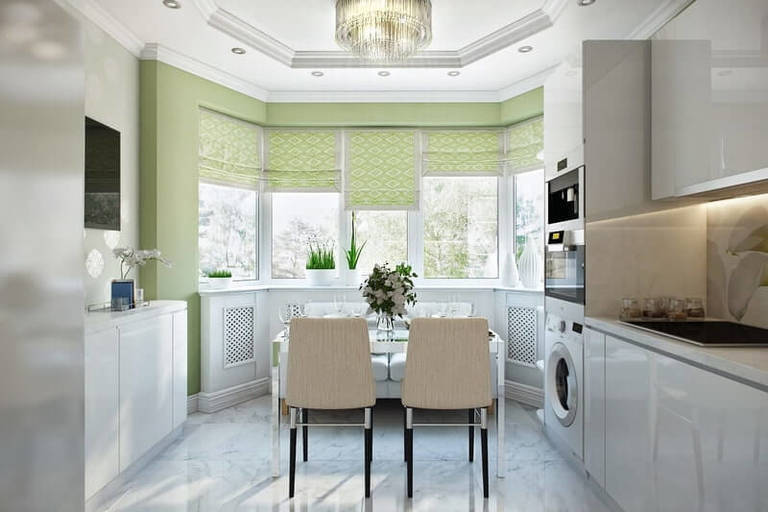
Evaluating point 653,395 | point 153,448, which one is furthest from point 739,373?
point 153,448

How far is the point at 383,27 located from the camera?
274cm

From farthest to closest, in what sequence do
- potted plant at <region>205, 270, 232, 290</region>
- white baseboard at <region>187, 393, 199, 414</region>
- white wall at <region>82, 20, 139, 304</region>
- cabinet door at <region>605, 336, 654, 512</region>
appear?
potted plant at <region>205, 270, 232, 290</region> < white baseboard at <region>187, 393, 199, 414</region> < white wall at <region>82, 20, 139, 304</region> < cabinet door at <region>605, 336, 654, 512</region>

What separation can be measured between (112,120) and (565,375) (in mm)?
3360

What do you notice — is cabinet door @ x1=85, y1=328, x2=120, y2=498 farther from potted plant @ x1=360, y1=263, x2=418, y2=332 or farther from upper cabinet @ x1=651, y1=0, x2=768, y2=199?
upper cabinet @ x1=651, y1=0, x2=768, y2=199

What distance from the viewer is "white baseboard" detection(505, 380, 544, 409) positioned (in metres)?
3.96

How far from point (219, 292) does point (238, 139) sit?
1.42 meters

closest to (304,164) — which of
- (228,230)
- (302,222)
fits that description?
(302,222)

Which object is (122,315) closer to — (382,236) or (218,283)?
(218,283)

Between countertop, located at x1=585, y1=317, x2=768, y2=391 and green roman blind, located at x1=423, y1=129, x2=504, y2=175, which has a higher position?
green roman blind, located at x1=423, y1=129, x2=504, y2=175

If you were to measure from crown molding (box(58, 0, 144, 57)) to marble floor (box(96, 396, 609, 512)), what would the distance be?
2728 millimetres

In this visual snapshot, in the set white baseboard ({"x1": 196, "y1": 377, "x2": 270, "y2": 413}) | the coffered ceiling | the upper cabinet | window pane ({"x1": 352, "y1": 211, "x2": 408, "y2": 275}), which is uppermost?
the coffered ceiling

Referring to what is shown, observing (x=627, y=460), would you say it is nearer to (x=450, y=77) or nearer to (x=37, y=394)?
(x=37, y=394)

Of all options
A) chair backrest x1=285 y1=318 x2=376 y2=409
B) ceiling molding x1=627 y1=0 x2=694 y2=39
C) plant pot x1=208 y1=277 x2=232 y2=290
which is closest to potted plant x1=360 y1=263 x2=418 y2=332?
chair backrest x1=285 y1=318 x2=376 y2=409

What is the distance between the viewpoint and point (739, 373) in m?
1.47
